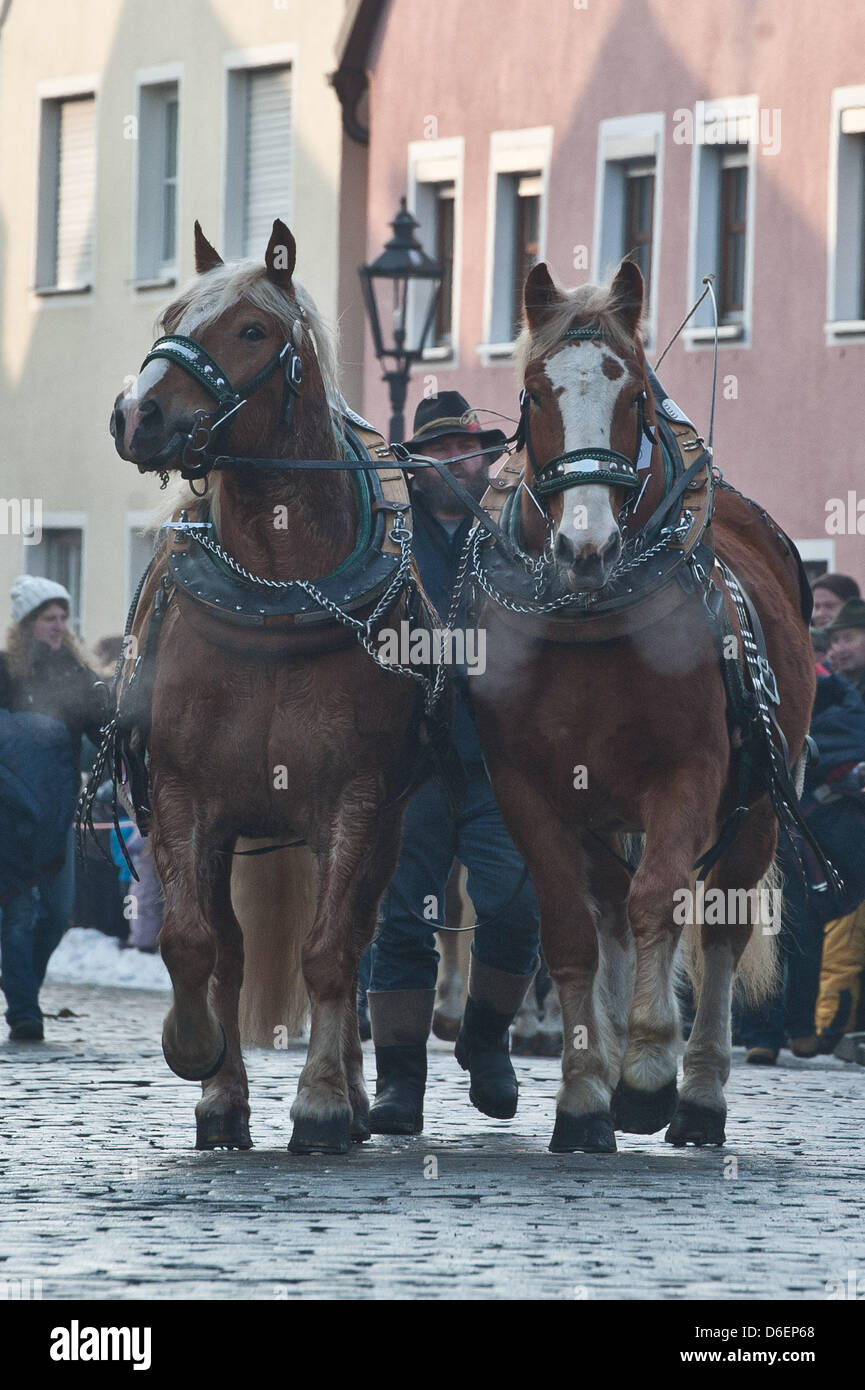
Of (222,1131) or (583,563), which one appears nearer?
(583,563)

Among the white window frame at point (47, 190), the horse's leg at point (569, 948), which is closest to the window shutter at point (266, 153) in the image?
the white window frame at point (47, 190)

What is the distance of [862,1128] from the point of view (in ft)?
31.6

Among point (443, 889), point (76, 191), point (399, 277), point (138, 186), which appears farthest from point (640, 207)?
point (443, 889)

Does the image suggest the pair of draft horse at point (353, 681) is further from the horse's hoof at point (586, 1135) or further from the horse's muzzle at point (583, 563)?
the horse's muzzle at point (583, 563)

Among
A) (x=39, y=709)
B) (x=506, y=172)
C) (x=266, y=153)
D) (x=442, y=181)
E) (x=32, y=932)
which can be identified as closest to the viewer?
(x=32, y=932)

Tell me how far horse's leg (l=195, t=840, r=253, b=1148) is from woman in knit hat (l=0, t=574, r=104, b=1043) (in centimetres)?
425

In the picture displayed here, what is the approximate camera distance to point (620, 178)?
85.5 feet

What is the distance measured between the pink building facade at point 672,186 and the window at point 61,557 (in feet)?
16.2

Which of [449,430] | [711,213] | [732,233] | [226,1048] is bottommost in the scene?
[226,1048]

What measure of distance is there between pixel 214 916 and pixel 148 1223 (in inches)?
70.1

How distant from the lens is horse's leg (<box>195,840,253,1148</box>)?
27.9 ft

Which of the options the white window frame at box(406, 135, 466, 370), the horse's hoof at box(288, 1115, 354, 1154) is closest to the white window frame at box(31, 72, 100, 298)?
the white window frame at box(406, 135, 466, 370)

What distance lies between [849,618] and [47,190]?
808 inches

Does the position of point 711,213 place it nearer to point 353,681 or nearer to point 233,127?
point 233,127
